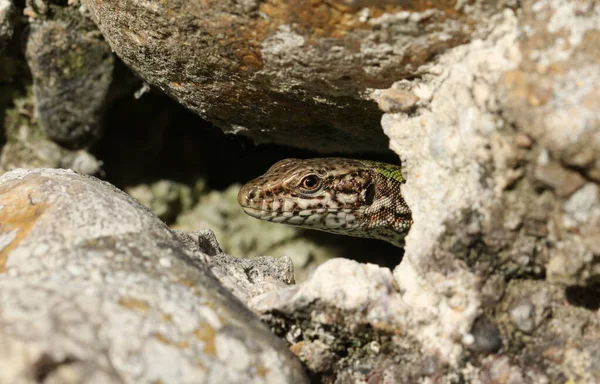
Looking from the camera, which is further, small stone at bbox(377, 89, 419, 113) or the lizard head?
the lizard head

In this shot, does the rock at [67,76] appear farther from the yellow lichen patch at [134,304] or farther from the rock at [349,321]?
the yellow lichen patch at [134,304]

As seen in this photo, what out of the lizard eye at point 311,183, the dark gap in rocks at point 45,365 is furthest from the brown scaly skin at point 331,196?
the dark gap in rocks at point 45,365

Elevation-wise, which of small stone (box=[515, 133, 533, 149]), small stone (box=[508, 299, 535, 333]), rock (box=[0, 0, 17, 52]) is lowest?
rock (box=[0, 0, 17, 52])

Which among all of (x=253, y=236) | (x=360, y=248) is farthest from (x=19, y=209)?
(x=360, y=248)

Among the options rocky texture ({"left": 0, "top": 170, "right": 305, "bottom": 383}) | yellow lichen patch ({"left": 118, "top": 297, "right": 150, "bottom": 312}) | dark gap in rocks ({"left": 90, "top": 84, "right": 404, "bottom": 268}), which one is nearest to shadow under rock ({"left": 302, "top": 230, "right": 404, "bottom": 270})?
dark gap in rocks ({"left": 90, "top": 84, "right": 404, "bottom": 268})

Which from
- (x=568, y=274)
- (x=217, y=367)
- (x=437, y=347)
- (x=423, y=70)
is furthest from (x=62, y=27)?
(x=568, y=274)

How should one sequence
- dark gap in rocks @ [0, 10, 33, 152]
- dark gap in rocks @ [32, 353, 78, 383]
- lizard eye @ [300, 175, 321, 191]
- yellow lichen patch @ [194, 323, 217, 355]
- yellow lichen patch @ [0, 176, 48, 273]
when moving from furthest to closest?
1. dark gap in rocks @ [0, 10, 33, 152]
2. lizard eye @ [300, 175, 321, 191]
3. yellow lichen patch @ [0, 176, 48, 273]
4. yellow lichen patch @ [194, 323, 217, 355]
5. dark gap in rocks @ [32, 353, 78, 383]

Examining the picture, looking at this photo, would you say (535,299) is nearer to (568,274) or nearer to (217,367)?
(568,274)

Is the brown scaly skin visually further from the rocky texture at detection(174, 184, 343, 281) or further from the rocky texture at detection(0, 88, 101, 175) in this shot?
the rocky texture at detection(0, 88, 101, 175)
